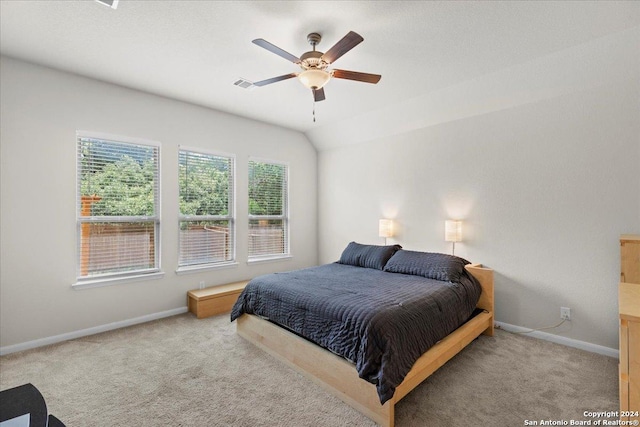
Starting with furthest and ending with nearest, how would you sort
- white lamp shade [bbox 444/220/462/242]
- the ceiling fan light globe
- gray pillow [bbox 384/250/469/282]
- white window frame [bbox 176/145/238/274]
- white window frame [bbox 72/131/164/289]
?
white window frame [bbox 176/145/238/274]
white lamp shade [bbox 444/220/462/242]
white window frame [bbox 72/131/164/289]
gray pillow [bbox 384/250/469/282]
the ceiling fan light globe

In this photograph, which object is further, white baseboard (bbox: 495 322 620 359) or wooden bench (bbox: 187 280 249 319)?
wooden bench (bbox: 187 280 249 319)

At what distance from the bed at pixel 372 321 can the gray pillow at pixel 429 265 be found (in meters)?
0.01

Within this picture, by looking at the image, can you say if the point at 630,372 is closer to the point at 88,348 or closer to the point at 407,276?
the point at 407,276

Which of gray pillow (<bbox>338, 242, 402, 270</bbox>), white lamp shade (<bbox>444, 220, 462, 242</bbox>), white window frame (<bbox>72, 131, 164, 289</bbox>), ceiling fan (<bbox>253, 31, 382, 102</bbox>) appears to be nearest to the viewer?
ceiling fan (<bbox>253, 31, 382, 102</bbox>)

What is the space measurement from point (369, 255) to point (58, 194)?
3.54 meters

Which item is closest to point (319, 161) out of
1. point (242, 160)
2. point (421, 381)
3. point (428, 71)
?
point (242, 160)

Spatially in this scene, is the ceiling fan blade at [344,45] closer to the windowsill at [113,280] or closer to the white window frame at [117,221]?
the white window frame at [117,221]

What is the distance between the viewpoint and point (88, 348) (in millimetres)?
2969

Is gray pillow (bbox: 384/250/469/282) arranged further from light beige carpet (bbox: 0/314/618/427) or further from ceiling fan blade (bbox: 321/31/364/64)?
ceiling fan blade (bbox: 321/31/364/64)

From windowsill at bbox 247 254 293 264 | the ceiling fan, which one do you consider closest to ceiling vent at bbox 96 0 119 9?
the ceiling fan

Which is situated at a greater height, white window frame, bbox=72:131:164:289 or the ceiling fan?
the ceiling fan

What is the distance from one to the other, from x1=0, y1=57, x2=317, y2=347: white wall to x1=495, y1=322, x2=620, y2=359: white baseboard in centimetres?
385

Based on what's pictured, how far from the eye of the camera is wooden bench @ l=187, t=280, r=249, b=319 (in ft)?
12.5

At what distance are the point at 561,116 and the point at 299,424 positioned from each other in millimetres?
3606
